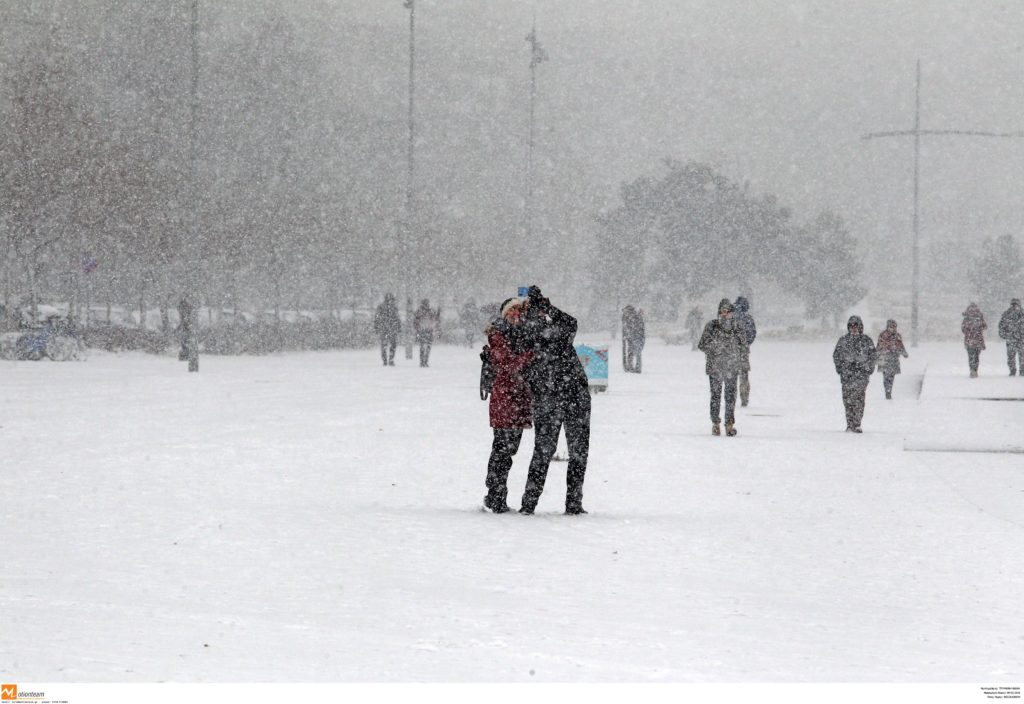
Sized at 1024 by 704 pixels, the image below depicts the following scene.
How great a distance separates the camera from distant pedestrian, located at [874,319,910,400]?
25.6 meters

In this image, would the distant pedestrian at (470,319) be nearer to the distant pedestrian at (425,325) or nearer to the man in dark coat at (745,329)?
the distant pedestrian at (425,325)

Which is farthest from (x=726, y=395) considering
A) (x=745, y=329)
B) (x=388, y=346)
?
(x=388, y=346)

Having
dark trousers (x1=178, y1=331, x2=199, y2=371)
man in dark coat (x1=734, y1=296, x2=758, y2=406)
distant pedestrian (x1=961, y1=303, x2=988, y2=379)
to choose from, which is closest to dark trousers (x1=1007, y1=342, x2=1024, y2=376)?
distant pedestrian (x1=961, y1=303, x2=988, y2=379)

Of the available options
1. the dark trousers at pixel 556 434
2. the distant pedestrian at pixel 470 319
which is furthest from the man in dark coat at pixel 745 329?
the distant pedestrian at pixel 470 319

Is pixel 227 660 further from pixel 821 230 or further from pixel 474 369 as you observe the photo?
pixel 821 230

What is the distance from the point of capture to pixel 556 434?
1058 cm

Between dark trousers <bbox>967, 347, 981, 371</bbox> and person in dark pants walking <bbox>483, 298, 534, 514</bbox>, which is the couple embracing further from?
dark trousers <bbox>967, 347, 981, 371</bbox>

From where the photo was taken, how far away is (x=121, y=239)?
49.0m

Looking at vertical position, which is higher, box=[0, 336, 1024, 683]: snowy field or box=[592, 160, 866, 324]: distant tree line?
box=[592, 160, 866, 324]: distant tree line

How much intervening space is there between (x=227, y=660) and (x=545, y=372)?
15.1 feet

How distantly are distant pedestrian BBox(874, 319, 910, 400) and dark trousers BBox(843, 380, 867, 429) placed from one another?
668cm

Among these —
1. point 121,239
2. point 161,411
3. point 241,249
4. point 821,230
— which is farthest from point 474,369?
point 821,230

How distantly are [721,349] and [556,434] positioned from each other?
750cm

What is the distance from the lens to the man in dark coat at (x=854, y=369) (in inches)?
741
